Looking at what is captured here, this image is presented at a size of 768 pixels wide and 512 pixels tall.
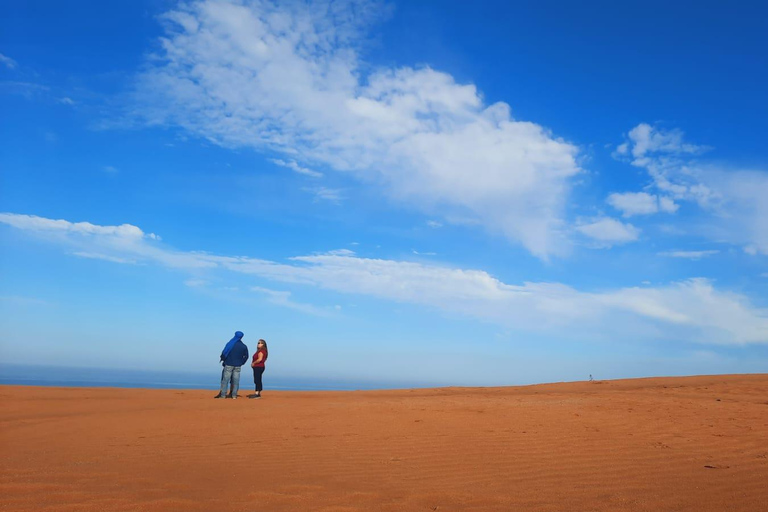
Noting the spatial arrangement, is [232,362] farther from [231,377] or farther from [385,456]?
[385,456]

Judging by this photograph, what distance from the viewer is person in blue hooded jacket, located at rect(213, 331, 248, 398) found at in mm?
14867

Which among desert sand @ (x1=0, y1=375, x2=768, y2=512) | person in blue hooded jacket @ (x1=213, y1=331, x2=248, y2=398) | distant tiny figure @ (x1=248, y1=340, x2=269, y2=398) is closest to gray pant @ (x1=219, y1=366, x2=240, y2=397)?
person in blue hooded jacket @ (x1=213, y1=331, x2=248, y2=398)

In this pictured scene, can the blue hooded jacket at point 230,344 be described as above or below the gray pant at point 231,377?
above

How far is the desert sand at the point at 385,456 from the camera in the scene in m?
4.80

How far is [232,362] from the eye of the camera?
14859 millimetres

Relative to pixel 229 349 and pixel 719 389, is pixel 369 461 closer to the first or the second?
pixel 229 349

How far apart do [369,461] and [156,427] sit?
14.5 feet

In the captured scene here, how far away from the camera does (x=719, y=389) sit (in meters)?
15.9

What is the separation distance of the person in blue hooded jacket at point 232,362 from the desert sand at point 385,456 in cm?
281

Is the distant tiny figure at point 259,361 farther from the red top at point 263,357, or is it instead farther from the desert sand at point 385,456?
the desert sand at point 385,456

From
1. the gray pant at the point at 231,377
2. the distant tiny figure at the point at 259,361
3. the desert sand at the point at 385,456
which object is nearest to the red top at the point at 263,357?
the distant tiny figure at the point at 259,361

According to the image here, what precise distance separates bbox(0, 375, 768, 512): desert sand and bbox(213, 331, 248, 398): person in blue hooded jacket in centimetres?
281

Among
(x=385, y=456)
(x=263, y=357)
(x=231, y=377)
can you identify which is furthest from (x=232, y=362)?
(x=385, y=456)

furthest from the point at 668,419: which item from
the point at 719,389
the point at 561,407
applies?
the point at 719,389
